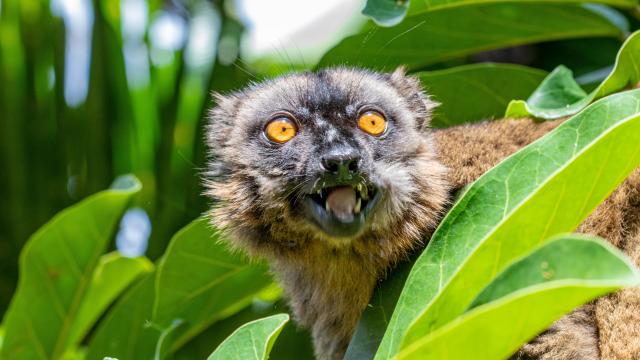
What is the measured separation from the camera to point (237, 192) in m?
3.26

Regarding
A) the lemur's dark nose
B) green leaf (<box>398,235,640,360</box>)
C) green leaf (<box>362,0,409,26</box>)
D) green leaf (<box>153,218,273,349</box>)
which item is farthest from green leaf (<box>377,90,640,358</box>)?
green leaf (<box>153,218,273,349</box>)

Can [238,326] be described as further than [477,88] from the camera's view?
Yes

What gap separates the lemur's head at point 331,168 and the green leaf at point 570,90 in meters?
0.41

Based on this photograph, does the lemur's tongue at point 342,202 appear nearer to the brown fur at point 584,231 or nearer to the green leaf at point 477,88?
the brown fur at point 584,231

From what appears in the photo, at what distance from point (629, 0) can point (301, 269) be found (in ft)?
5.88

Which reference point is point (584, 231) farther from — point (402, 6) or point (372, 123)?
point (402, 6)

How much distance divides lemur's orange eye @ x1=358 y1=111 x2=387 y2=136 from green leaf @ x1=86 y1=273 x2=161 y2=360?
128 cm

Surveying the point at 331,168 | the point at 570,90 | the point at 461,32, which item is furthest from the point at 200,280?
the point at 570,90

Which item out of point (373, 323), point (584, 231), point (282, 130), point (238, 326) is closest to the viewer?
point (373, 323)

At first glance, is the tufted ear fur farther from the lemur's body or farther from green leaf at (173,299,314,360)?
green leaf at (173,299,314,360)

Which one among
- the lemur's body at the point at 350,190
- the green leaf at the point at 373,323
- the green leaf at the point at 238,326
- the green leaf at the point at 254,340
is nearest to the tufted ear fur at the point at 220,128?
the lemur's body at the point at 350,190

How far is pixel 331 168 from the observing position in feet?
8.95

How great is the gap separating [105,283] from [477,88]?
1912 millimetres

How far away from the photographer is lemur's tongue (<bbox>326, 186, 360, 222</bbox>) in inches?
112
